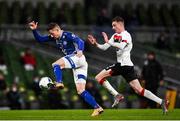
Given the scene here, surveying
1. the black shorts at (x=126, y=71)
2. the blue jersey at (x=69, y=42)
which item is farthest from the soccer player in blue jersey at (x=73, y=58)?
the black shorts at (x=126, y=71)

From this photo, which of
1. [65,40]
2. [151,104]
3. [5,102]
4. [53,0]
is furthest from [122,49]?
[53,0]

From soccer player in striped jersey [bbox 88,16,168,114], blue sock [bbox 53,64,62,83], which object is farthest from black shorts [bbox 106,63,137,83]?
blue sock [bbox 53,64,62,83]

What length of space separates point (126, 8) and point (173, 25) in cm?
215

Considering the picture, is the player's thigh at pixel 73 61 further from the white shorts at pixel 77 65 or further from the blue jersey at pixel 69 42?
the blue jersey at pixel 69 42

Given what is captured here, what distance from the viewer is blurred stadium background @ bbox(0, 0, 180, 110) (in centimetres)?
2752

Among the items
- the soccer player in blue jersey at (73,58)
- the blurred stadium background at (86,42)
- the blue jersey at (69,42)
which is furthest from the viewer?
the blurred stadium background at (86,42)

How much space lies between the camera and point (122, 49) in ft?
62.7

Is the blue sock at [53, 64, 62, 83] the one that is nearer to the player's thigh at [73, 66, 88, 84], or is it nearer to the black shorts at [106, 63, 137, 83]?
the player's thigh at [73, 66, 88, 84]

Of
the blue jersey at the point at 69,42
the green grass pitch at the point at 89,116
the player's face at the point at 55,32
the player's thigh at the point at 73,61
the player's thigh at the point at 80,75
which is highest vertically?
the player's face at the point at 55,32

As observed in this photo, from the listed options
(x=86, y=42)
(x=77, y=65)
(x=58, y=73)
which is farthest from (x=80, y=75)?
(x=86, y=42)

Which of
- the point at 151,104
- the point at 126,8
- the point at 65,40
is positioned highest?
the point at 126,8

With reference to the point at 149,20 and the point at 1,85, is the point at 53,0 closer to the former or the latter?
the point at 149,20

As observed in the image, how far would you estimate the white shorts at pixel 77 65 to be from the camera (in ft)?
61.7

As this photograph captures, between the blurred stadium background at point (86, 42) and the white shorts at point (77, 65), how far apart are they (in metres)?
7.20
